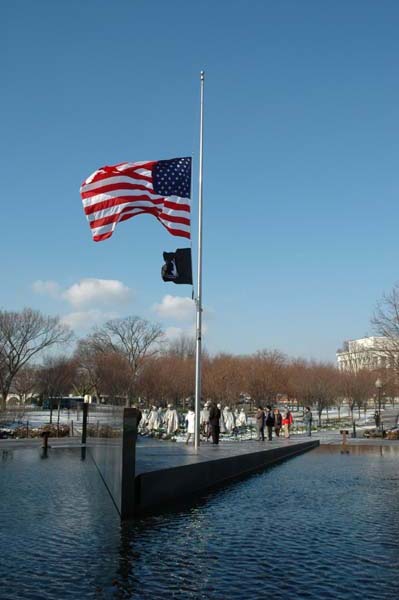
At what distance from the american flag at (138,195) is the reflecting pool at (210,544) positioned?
6.57 meters

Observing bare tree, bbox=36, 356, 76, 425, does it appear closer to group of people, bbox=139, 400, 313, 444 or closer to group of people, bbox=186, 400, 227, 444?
group of people, bbox=139, 400, 313, 444

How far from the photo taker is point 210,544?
8305 millimetres

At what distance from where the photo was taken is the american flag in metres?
16.0

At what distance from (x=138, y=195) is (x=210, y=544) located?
10182mm

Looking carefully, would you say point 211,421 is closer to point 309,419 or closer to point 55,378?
point 309,419

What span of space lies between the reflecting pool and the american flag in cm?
657

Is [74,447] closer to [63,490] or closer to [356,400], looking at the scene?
[63,490]

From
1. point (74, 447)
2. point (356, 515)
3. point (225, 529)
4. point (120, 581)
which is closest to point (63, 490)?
point (225, 529)

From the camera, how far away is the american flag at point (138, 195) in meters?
16.0

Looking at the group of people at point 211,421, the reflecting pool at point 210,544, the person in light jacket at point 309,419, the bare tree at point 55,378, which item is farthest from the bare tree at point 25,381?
the reflecting pool at point 210,544

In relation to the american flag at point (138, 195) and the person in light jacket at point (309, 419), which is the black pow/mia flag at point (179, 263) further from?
the person in light jacket at point (309, 419)

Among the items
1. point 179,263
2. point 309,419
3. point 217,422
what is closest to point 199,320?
point 179,263

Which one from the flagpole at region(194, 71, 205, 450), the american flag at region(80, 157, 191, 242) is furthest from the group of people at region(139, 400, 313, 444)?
the american flag at region(80, 157, 191, 242)

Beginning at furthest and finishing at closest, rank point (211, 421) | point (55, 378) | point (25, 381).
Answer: point (25, 381) < point (55, 378) < point (211, 421)
